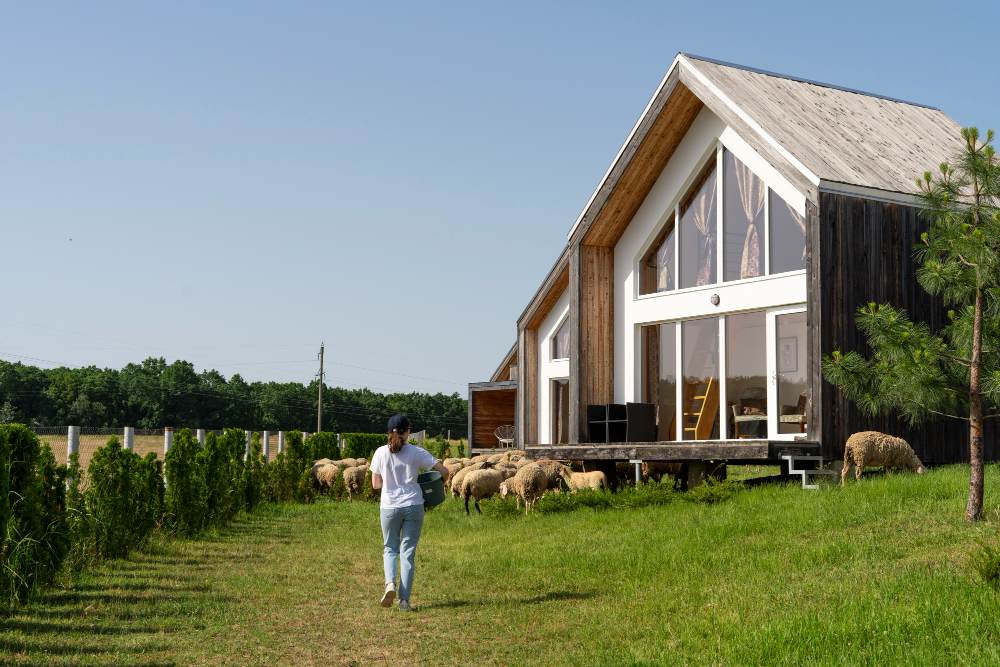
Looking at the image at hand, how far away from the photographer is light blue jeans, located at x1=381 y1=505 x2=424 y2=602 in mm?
9969

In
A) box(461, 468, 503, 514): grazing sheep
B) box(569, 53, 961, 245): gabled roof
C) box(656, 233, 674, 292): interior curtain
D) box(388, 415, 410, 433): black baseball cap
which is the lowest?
box(461, 468, 503, 514): grazing sheep

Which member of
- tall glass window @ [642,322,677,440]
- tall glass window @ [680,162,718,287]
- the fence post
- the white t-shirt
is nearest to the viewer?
the white t-shirt

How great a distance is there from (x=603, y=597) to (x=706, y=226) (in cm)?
1127

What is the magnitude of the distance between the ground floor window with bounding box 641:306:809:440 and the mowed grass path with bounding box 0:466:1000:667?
3.16 meters

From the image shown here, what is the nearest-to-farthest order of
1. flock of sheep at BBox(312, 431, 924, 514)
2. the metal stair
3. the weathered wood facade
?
flock of sheep at BBox(312, 431, 924, 514) < the metal stair < the weathered wood facade

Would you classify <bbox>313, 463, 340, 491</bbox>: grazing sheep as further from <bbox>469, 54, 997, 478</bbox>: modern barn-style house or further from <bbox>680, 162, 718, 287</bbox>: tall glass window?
<bbox>680, 162, 718, 287</bbox>: tall glass window

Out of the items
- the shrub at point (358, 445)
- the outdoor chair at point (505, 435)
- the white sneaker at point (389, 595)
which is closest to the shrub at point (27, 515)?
the white sneaker at point (389, 595)

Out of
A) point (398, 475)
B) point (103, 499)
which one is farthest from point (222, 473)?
point (398, 475)

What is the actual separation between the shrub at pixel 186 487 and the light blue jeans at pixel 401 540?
6.66 m

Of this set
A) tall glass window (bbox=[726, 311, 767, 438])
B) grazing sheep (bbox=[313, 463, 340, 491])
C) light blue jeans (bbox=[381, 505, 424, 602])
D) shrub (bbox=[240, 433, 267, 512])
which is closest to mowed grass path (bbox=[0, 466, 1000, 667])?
light blue jeans (bbox=[381, 505, 424, 602])

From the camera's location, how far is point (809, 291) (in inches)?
660

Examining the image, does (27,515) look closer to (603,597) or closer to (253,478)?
(603,597)

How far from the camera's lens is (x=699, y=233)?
20328 millimetres

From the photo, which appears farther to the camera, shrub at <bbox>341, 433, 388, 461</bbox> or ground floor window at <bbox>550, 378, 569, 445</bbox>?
shrub at <bbox>341, 433, 388, 461</bbox>
